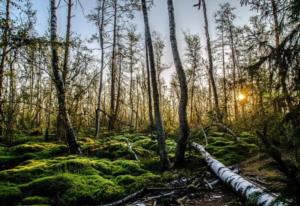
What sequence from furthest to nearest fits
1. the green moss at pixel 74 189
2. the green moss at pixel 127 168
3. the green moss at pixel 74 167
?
the green moss at pixel 127 168
the green moss at pixel 74 167
the green moss at pixel 74 189

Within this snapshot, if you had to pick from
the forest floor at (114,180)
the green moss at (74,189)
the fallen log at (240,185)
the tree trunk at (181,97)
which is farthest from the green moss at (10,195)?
the fallen log at (240,185)

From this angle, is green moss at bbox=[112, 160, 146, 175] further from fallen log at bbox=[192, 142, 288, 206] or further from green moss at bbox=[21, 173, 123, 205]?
fallen log at bbox=[192, 142, 288, 206]

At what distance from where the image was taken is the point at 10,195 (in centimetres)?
704

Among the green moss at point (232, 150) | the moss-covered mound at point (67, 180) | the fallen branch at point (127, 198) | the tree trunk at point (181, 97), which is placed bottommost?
the fallen branch at point (127, 198)

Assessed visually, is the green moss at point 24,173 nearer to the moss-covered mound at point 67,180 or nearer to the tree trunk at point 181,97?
the moss-covered mound at point 67,180

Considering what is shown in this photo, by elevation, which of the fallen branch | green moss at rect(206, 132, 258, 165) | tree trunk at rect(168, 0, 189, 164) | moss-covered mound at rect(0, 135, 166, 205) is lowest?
the fallen branch

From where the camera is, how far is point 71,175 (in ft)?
26.5

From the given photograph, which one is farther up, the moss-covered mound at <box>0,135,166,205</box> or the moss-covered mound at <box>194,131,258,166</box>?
the moss-covered mound at <box>194,131,258,166</box>

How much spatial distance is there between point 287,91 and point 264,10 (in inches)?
65.3

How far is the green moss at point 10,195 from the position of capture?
6938 millimetres

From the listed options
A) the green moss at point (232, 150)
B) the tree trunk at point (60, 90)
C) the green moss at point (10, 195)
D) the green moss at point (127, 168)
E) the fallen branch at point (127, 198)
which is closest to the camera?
the fallen branch at point (127, 198)

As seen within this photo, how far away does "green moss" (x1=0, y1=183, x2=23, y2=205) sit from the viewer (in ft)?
22.8

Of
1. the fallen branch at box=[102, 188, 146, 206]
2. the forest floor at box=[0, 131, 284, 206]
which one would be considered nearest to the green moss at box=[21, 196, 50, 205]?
the forest floor at box=[0, 131, 284, 206]

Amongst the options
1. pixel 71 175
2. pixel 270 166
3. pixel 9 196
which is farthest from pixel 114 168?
pixel 270 166
